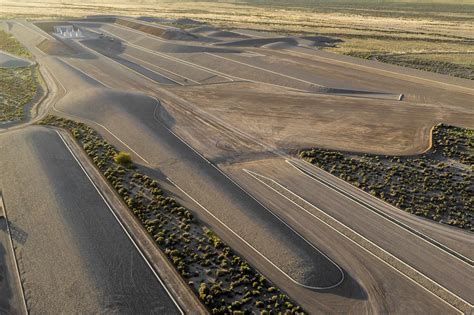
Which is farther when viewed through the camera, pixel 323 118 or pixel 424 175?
pixel 323 118

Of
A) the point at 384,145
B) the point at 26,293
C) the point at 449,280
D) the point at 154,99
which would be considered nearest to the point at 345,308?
the point at 449,280

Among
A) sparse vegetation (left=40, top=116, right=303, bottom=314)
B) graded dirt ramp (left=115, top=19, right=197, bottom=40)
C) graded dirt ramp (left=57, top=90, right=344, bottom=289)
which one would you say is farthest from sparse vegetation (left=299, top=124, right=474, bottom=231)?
graded dirt ramp (left=115, top=19, right=197, bottom=40)

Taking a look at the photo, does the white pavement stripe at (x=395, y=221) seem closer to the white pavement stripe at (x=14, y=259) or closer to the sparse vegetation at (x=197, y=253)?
the sparse vegetation at (x=197, y=253)

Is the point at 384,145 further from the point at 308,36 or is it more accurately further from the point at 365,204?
the point at 308,36

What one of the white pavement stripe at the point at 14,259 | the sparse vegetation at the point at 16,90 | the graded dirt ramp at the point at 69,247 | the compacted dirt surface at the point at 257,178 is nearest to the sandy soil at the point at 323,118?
the compacted dirt surface at the point at 257,178

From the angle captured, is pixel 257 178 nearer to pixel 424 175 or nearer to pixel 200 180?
pixel 200 180

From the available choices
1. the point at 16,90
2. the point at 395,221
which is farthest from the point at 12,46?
the point at 395,221

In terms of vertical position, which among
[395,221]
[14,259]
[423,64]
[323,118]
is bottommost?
[14,259]
